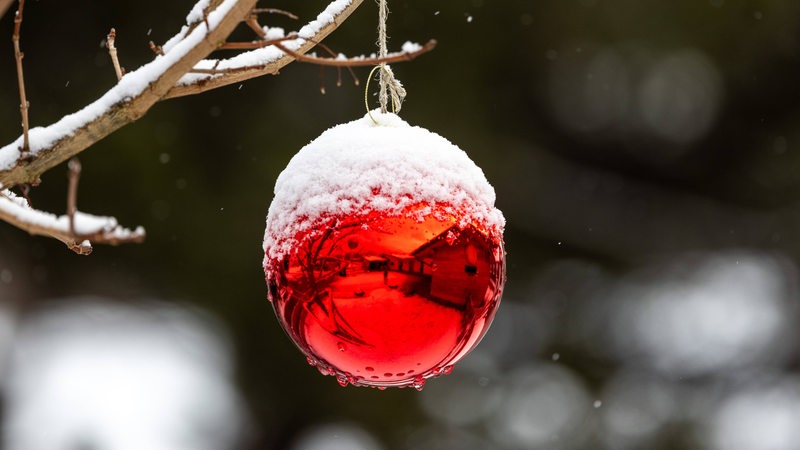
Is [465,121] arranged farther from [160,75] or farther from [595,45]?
[160,75]

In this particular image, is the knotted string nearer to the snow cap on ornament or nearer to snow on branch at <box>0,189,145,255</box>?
the snow cap on ornament

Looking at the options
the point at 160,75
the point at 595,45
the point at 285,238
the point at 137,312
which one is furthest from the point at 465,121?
the point at 160,75

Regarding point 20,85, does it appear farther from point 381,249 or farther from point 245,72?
point 381,249

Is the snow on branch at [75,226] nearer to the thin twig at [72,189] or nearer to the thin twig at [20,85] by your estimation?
the thin twig at [72,189]

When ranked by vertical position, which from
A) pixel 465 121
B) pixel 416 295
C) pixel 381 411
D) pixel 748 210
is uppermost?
pixel 748 210

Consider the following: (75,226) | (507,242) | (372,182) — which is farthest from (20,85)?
Result: (507,242)

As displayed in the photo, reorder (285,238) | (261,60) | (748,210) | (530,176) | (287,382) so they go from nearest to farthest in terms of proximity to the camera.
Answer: (261,60), (285,238), (287,382), (530,176), (748,210)

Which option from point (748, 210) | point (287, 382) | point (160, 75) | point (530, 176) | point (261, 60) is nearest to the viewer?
point (160, 75)

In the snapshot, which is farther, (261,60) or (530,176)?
(530,176)
